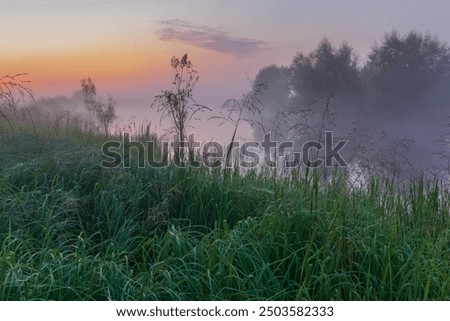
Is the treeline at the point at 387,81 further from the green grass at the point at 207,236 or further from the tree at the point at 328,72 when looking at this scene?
the green grass at the point at 207,236

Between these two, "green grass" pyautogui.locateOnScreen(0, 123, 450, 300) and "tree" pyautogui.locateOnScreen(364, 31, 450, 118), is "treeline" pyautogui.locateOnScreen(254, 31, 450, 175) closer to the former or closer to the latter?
"tree" pyautogui.locateOnScreen(364, 31, 450, 118)

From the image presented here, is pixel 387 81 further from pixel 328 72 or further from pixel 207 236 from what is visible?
pixel 207 236

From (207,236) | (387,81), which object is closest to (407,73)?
(387,81)

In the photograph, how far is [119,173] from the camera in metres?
5.19

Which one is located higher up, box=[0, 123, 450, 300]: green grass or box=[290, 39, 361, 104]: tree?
box=[290, 39, 361, 104]: tree

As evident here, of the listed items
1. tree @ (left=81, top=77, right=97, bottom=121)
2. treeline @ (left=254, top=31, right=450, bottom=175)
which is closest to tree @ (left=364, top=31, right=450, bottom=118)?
treeline @ (left=254, top=31, right=450, bottom=175)

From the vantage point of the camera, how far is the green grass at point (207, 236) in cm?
339
